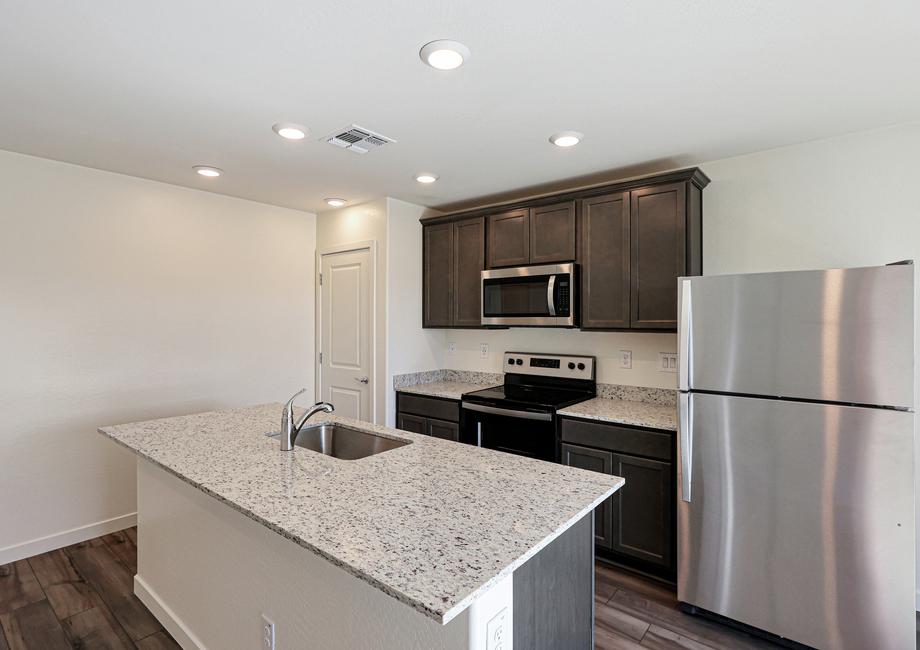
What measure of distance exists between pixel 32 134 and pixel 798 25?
136 inches

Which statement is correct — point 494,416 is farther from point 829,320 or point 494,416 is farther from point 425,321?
point 829,320

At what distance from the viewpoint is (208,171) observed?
305cm

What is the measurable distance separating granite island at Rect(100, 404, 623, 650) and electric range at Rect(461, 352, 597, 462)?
997 millimetres

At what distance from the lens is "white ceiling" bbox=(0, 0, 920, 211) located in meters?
1.49

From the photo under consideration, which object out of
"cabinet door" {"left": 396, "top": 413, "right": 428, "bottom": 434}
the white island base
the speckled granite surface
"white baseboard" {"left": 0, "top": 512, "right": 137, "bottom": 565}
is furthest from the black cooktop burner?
"white baseboard" {"left": 0, "top": 512, "right": 137, "bottom": 565}

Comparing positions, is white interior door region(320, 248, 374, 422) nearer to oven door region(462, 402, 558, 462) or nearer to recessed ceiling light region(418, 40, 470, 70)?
oven door region(462, 402, 558, 462)

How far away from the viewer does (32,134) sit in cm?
248

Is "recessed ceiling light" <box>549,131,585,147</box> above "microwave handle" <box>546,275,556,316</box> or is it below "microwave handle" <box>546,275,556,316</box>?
above

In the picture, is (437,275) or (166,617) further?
(437,275)

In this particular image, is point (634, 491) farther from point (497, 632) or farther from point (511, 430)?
point (497, 632)

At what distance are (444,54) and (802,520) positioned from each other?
7.64 feet

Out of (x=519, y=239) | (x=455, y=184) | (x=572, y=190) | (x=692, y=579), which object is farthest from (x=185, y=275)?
(x=692, y=579)

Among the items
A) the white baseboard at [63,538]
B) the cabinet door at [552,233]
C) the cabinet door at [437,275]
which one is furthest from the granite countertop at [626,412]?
the white baseboard at [63,538]

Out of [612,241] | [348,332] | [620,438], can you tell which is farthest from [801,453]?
[348,332]
